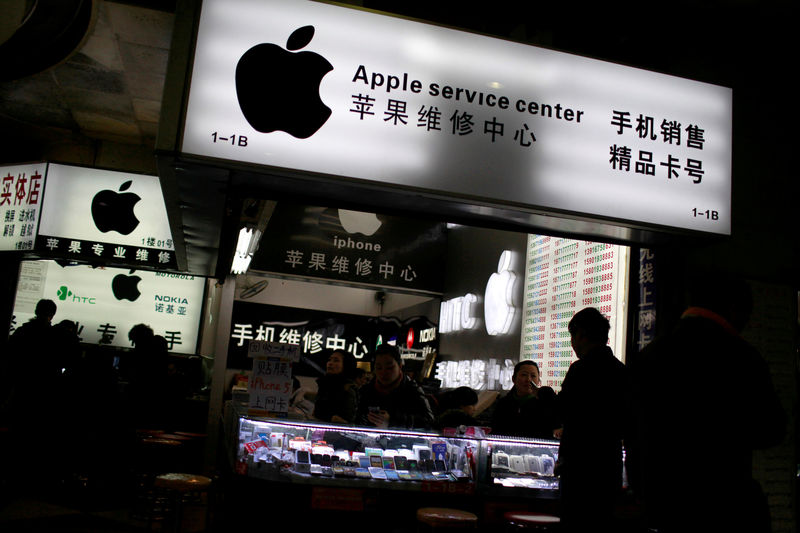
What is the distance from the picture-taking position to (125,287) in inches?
377

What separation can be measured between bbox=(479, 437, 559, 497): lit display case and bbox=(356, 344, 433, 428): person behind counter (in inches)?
35.7

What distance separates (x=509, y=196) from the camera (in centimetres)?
338

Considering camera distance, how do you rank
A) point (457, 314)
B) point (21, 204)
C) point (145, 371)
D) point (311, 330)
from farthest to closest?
point (311, 330)
point (457, 314)
point (145, 371)
point (21, 204)

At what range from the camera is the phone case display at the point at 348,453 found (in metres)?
4.25

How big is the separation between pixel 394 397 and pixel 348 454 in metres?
1.03

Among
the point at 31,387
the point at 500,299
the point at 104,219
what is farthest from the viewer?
the point at 500,299

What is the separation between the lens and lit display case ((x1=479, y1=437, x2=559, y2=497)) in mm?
4508

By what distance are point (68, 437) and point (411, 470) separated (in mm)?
5029

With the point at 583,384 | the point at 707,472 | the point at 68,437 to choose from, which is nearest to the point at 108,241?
the point at 68,437

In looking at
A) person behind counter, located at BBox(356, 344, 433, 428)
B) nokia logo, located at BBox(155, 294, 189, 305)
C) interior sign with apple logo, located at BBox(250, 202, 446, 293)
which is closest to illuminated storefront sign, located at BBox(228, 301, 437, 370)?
interior sign with apple logo, located at BBox(250, 202, 446, 293)

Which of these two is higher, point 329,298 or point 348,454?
point 329,298

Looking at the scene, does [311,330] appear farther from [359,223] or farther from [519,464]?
[519,464]

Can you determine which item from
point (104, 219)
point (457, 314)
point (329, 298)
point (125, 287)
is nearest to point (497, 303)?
point (457, 314)

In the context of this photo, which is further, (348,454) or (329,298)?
(329,298)
